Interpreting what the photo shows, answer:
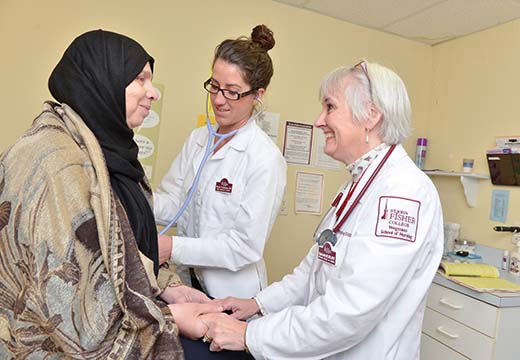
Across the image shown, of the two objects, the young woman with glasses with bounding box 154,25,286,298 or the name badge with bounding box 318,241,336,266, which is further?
→ the young woman with glasses with bounding box 154,25,286,298

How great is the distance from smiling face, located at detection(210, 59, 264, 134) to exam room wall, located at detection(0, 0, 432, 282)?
0.81 metres

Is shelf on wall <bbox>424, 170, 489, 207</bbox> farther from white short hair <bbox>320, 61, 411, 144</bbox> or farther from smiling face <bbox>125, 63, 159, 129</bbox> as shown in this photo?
smiling face <bbox>125, 63, 159, 129</bbox>

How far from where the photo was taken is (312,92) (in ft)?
8.73

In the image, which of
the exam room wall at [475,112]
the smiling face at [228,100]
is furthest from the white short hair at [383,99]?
the exam room wall at [475,112]

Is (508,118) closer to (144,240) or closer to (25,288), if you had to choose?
(144,240)

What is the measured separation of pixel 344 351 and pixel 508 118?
199 centimetres

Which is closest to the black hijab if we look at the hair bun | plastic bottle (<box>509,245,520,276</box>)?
the hair bun

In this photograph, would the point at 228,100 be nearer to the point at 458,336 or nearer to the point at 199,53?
the point at 199,53

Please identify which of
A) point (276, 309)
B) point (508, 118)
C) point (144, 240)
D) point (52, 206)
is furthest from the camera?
point (508, 118)

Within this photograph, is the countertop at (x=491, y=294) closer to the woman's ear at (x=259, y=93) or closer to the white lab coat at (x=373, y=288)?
the white lab coat at (x=373, y=288)

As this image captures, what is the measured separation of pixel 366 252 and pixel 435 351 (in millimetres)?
1586

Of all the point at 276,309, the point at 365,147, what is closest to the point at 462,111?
the point at 365,147

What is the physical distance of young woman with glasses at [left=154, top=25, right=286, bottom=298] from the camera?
4.65 ft

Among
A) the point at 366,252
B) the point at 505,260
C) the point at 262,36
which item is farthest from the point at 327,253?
the point at 505,260
